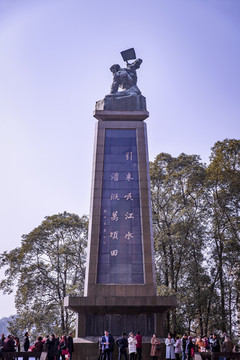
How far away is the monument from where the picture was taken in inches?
571

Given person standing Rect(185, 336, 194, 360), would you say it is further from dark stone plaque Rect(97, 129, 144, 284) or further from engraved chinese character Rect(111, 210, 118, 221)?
engraved chinese character Rect(111, 210, 118, 221)

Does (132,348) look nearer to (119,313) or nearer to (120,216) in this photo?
(119,313)

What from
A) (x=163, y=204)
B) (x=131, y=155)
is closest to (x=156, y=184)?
(x=163, y=204)

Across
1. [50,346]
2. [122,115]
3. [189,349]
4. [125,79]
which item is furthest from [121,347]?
[125,79]

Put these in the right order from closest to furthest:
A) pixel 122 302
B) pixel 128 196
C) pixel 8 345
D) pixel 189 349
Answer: pixel 8 345
pixel 189 349
pixel 122 302
pixel 128 196

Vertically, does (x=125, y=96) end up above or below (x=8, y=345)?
above

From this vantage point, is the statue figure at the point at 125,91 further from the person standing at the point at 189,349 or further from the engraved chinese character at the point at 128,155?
the person standing at the point at 189,349

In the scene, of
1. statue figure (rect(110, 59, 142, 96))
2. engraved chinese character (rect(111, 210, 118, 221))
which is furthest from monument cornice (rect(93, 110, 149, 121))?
engraved chinese character (rect(111, 210, 118, 221))

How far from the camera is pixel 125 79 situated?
64.0ft

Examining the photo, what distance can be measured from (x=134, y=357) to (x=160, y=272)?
1263 centimetres

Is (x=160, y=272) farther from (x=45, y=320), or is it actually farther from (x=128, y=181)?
(x=128, y=181)

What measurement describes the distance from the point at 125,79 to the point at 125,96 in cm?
103

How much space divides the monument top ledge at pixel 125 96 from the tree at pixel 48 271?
1023cm

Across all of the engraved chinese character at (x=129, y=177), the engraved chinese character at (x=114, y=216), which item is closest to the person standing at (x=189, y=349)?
the engraved chinese character at (x=114, y=216)
